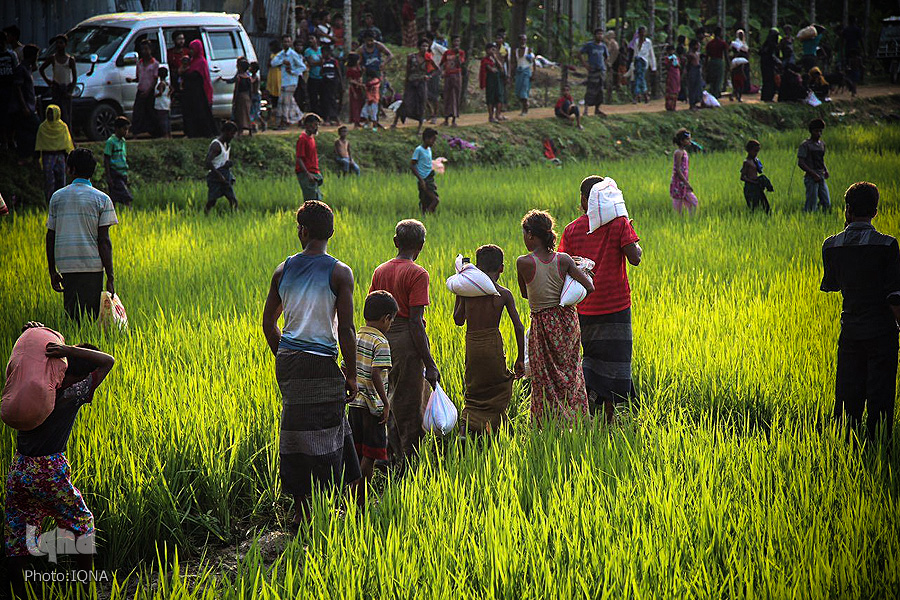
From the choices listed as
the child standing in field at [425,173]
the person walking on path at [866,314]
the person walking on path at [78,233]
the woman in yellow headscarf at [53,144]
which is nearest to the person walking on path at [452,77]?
the child standing in field at [425,173]

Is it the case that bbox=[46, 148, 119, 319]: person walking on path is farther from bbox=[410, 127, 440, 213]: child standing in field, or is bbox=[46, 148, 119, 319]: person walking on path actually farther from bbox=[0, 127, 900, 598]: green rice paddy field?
bbox=[410, 127, 440, 213]: child standing in field

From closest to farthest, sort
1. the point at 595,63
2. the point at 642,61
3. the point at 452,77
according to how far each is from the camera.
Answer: the point at 452,77
the point at 595,63
the point at 642,61

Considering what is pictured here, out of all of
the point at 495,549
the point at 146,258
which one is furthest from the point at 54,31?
the point at 495,549

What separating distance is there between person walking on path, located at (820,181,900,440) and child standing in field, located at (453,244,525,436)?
167cm

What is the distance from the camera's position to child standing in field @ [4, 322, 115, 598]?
141 inches

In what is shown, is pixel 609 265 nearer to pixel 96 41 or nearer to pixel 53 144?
pixel 53 144

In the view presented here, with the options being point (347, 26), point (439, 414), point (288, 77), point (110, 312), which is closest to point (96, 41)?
point (288, 77)

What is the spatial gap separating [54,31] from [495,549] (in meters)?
18.1

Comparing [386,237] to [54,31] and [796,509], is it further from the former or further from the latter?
[54,31]

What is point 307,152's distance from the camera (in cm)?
1183

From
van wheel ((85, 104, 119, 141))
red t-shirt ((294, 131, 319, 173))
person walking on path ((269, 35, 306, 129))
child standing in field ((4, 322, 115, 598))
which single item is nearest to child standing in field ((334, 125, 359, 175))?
person walking on path ((269, 35, 306, 129))

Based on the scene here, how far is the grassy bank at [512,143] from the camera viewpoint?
1588 cm

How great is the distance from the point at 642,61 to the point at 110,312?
20.2 m

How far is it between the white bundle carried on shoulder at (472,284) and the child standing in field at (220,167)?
720cm
